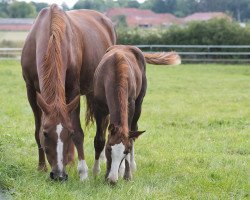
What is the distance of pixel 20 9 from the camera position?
217 ft

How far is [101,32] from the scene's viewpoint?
769 cm

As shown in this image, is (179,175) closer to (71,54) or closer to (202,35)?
(71,54)

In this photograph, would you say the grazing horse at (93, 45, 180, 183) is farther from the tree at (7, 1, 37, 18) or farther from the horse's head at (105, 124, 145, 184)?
the tree at (7, 1, 37, 18)

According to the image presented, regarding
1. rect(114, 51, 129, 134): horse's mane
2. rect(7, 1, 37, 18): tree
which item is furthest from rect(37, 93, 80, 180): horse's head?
rect(7, 1, 37, 18): tree

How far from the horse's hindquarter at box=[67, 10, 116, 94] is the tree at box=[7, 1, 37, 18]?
5802 centimetres

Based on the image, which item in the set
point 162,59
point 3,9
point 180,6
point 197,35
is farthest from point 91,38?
point 180,6

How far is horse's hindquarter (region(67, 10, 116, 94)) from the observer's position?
6.54 meters

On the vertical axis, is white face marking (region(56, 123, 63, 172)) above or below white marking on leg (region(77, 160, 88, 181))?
above

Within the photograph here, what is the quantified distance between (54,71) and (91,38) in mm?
1894

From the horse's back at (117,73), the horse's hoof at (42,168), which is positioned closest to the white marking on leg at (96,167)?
the horse's hoof at (42,168)

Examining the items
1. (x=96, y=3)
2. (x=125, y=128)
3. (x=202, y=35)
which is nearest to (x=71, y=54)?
(x=125, y=128)

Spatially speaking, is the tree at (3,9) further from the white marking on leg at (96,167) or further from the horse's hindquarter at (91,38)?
the white marking on leg at (96,167)

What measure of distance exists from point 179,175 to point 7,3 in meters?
68.6

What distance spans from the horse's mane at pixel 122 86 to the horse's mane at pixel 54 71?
567 mm
